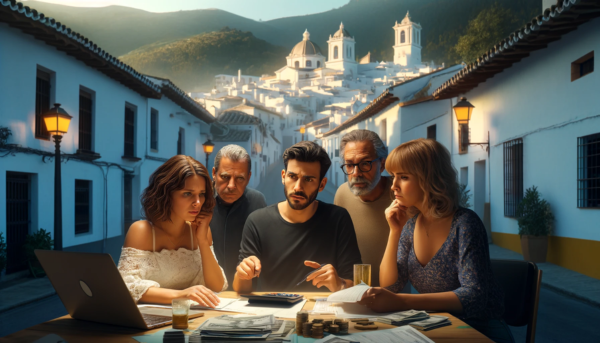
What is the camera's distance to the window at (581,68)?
9727 millimetres

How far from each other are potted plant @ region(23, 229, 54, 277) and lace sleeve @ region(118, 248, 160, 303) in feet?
25.6

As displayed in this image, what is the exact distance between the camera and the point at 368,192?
3.85 m

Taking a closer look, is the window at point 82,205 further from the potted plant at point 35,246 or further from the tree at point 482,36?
the tree at point 482,36

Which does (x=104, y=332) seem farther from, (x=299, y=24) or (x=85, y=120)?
(x=299, y=24)

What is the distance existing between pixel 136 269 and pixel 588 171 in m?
9.00

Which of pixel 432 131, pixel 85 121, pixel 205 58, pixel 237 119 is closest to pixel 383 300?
pixel 85 121

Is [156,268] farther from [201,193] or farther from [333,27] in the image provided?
[333,27]

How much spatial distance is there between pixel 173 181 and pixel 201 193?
0.17 meters

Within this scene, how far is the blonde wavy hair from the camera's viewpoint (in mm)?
2742

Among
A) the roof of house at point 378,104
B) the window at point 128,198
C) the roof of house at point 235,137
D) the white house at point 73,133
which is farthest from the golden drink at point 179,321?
the roof of house at point 235,137

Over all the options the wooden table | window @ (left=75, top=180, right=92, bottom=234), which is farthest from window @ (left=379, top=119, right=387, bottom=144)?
the wooden table

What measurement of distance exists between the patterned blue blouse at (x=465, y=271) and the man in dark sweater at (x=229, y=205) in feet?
5.41

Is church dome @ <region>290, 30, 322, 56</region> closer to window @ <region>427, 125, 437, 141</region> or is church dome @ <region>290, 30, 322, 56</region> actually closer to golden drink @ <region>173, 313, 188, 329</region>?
window @ <region>427, 125, 437, 141</region>

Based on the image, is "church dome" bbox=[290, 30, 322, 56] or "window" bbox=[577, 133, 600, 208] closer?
"window" bbox=[577, 133, 600, 208]
